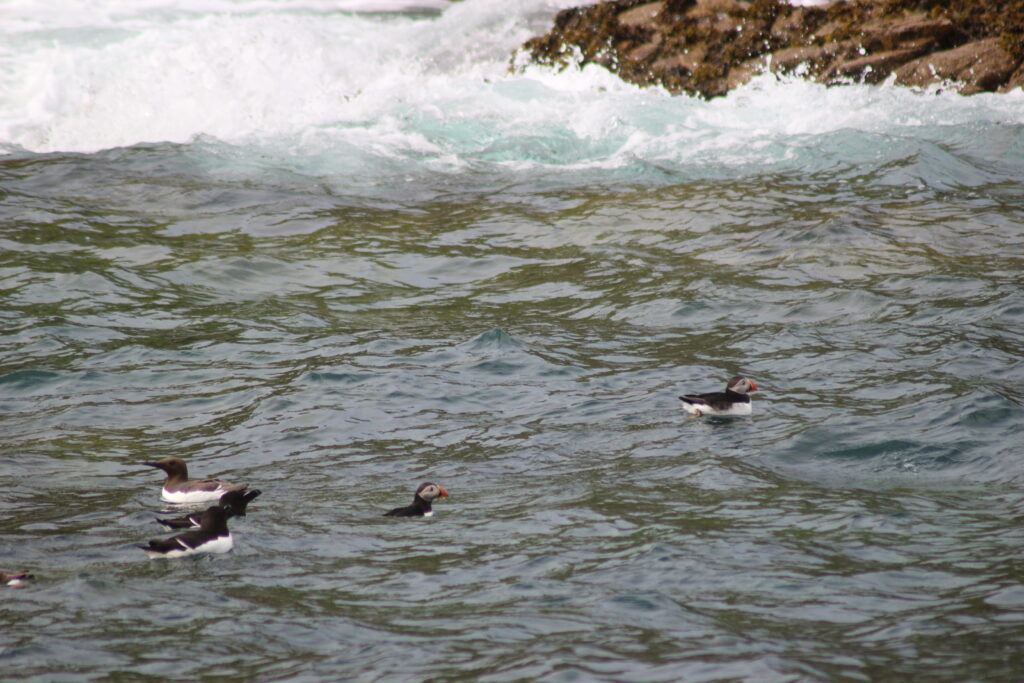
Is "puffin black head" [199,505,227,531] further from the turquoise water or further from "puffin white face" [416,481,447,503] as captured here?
"puffin white face" [416,481,447,503]

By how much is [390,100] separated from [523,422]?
539 inches

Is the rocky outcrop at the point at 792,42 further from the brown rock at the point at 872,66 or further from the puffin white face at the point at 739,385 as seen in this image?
the puffin white face at the point at 739,385

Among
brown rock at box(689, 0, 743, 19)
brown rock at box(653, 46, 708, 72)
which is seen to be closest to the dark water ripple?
brown rock at box(653, 46, 708, 72)

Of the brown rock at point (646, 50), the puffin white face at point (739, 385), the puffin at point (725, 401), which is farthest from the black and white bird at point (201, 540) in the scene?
the brown rock at point (646, 50)

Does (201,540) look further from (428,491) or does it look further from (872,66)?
(872,66)

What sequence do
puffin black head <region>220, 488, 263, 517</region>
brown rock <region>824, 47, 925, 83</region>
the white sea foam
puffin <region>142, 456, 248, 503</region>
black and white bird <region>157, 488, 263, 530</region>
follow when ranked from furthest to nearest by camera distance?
brown rock <region>824, 47, 925, 83</region>, the white sea foam, puffin <region>142, 456, 248, 503</region>, puffin black head <region>220, 488, 263, 517</region>, black and white bird <region>157, 488, 263, 530</region>

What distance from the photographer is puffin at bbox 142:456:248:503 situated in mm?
7801

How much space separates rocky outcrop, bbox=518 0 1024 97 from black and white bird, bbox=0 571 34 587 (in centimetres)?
1714

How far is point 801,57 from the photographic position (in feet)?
67.0

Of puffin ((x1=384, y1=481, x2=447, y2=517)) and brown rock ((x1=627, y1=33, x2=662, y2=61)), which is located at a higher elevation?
brown rock ((x1=627, y1=33, x2=662, y2=61))

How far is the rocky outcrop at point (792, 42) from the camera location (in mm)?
18828

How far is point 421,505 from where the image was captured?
25.3 ft

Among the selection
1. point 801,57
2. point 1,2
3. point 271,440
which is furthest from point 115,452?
point 1,2

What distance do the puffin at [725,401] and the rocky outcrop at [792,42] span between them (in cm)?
1177
